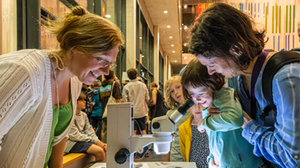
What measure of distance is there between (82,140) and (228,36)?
2.19 m

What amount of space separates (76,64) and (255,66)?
2.89 ft

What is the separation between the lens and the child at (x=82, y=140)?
2.41 m

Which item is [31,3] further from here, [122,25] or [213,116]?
[122,25]

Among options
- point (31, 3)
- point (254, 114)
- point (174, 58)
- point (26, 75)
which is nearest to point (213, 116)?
point (254, 114)

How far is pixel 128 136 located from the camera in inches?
41.6

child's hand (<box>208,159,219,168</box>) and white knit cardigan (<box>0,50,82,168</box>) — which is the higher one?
white knit cardigan (<box>0,50,82,168</box>)

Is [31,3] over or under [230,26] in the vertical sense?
over

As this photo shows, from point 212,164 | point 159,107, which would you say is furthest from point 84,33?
point 159,107

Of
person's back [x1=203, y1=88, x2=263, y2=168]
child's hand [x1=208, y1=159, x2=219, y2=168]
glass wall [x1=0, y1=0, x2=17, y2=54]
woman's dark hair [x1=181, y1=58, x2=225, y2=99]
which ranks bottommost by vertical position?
child's hand [x1=208, y1=159, x2=219, y2=168]

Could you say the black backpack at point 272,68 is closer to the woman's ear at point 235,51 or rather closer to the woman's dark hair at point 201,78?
the woman's ear at point 235,51

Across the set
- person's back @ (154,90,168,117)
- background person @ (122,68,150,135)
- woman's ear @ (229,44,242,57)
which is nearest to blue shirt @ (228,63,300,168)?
woman's ear @ (229,44,242,57)

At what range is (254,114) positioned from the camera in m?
1.00

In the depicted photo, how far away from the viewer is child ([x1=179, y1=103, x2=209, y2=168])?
1.85m

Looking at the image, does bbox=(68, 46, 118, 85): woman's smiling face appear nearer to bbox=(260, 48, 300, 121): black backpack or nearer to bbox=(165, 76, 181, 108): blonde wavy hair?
bbox=(260, 48, 300, 121): black backpack
